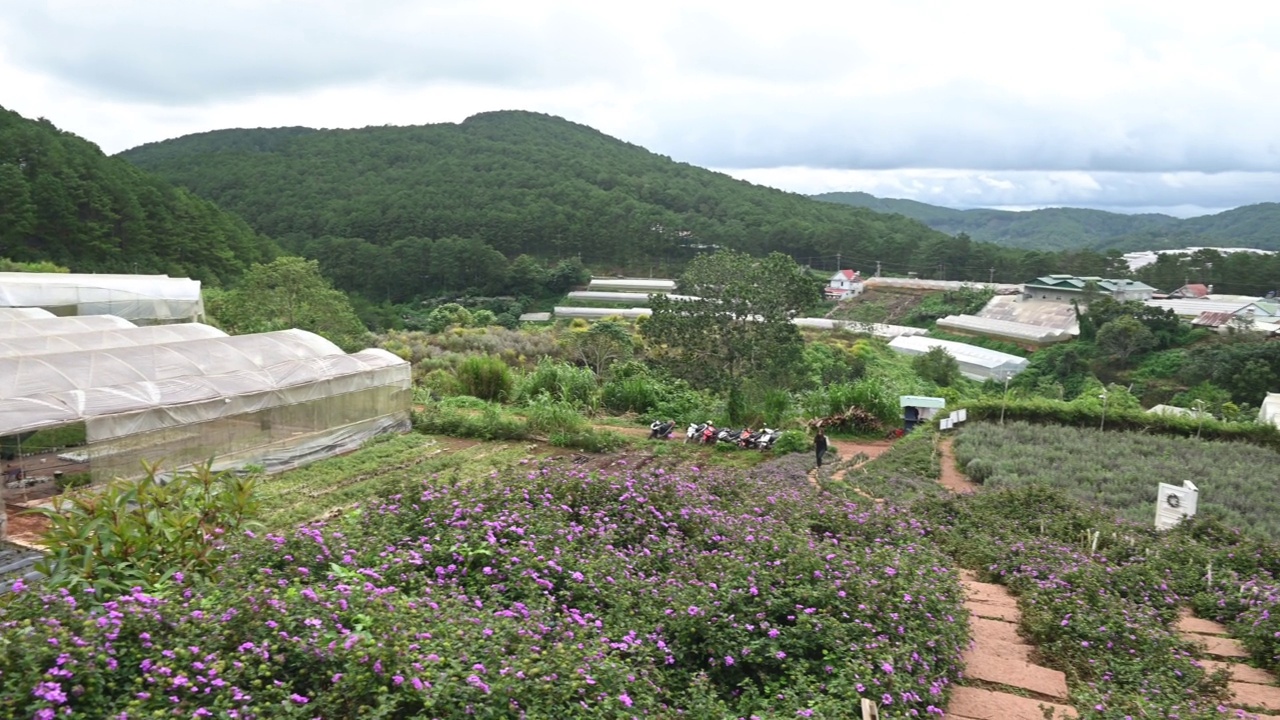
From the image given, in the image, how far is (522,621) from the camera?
374 centimetres

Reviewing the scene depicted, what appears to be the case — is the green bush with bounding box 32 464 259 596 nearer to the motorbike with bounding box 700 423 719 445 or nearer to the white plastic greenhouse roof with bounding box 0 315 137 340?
the motorbike with bounding box 700 423 719 445

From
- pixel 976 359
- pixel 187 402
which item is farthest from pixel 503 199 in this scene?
pixel 187 402

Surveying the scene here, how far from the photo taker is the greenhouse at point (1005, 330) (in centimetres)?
4494

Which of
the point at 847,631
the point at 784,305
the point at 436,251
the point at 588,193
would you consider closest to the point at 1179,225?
the point at 588,193

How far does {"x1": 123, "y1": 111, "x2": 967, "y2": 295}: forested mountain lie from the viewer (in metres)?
69.0

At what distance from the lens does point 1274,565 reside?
6488 mm

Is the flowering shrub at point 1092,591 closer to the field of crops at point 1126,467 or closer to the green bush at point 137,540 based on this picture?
the field of crops at point 1126,467

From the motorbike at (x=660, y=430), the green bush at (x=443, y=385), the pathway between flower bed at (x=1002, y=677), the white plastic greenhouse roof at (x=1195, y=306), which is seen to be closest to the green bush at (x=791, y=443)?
the motorbike at (x=660, y=430)

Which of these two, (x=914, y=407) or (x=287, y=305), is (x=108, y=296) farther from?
(x=914, y=407)

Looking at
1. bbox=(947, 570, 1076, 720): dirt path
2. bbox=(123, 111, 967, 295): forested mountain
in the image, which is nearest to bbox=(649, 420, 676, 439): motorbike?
bbox=(947, 570, 1076, 720): dirt path

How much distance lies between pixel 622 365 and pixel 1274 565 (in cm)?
1306

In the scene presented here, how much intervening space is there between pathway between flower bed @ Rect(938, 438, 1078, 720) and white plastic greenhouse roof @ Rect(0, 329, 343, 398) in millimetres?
9709

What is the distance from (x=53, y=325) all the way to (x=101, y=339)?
246 cm

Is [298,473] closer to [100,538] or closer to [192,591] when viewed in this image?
[100,538]
